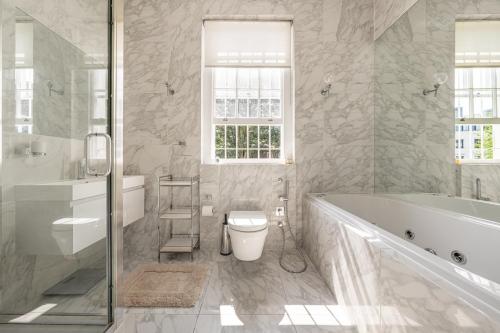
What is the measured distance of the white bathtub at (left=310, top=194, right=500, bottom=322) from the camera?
2.14ft

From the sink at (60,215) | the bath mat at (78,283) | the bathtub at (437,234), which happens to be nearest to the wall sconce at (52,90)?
the sink at (60,215)

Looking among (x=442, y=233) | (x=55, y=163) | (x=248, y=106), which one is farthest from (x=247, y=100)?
(x=442, y=233)

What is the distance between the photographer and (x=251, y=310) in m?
1.42

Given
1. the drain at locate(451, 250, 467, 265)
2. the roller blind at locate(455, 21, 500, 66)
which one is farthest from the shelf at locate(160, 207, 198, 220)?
the roller blind at locate(455, 21, 500, 66)

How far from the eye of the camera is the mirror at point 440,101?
149 centimetres

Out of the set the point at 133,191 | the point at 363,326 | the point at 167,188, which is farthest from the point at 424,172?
the point at 133,191

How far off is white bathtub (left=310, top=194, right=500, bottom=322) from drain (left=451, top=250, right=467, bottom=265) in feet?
0.05

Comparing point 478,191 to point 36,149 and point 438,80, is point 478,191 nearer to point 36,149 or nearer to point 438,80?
point 438,80

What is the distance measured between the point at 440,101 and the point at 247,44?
1840 millimetres

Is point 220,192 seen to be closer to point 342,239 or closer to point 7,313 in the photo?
point 342,239

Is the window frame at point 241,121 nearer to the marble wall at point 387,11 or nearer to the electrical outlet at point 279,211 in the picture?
the electrical outlet at point 279,211

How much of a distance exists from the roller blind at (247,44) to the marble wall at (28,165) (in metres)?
1.35

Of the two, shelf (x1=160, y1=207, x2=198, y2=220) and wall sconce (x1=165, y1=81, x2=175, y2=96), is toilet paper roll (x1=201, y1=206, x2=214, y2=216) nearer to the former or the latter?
shelf (x1=160, y1=207, x2=198, y2=220)

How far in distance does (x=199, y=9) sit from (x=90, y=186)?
6.98ft
